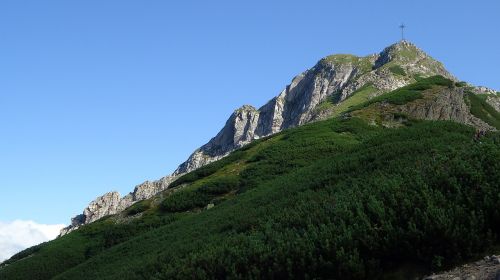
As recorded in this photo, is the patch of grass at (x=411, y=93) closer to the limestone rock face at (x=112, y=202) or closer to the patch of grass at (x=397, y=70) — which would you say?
the patch of grass at (x=397, y=70)

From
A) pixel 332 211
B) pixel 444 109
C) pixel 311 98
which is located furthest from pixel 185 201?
pixel 311 98

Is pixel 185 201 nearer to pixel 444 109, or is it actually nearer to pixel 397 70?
pixel 444 109

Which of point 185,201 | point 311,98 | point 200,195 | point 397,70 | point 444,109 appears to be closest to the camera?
point 185,201

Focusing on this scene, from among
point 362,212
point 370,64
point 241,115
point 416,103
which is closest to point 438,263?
point 362,212

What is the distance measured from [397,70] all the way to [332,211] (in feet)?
393

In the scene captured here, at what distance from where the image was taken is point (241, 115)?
621 ft

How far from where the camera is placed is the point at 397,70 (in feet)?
423

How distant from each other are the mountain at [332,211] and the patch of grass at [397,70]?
4728cm

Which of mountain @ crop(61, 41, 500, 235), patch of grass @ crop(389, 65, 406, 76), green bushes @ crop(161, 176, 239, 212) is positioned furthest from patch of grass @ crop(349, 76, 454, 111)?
patch of grass @ crop(389, 65, 406, 76)

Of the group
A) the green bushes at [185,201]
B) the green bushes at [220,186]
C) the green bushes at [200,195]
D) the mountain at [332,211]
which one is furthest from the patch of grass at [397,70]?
the green bushes at [185,201]

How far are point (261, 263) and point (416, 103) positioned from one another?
172 feet

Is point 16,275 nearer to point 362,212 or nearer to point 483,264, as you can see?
point 362,212

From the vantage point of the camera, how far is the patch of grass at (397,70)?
126 meters

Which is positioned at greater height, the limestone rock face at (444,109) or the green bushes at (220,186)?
the limestone rock face at (444,109)
